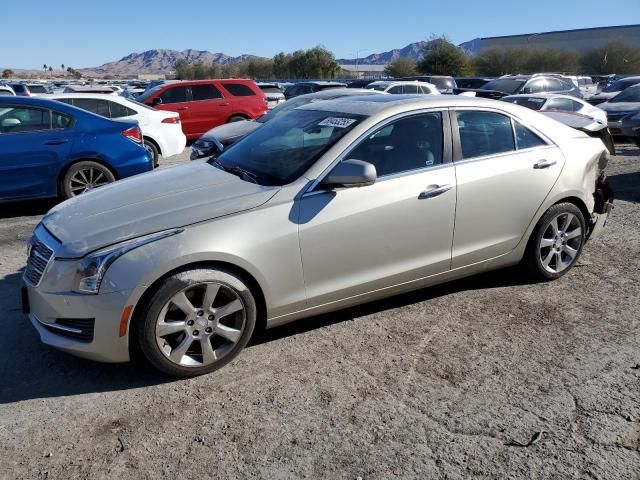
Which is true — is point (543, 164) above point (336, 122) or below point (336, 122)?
below

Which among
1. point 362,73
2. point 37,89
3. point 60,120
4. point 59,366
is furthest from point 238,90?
point 362,73

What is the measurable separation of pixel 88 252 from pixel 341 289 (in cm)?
160

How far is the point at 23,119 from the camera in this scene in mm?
7156

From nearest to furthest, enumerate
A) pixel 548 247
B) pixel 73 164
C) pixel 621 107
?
pixel 548 247, pixel 73 164, pixel 621 107

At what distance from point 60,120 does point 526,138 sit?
226 inches

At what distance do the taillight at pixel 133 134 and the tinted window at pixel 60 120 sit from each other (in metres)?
0.69

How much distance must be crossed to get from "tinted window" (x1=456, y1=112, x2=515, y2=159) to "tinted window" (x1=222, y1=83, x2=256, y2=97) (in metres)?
12.2

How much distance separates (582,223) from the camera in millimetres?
4953

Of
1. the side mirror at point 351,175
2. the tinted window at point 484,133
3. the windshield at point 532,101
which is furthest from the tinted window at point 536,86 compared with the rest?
the side mirror at point 351,175

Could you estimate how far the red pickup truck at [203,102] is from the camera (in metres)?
15.2

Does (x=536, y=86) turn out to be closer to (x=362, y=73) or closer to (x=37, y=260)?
(x=37, y=260)

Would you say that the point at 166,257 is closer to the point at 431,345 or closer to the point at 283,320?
the point at 283,320

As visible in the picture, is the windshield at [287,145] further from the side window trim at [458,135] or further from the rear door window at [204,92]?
the rear door window at [204,92]

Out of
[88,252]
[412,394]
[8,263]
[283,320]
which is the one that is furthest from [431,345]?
[8,263]
